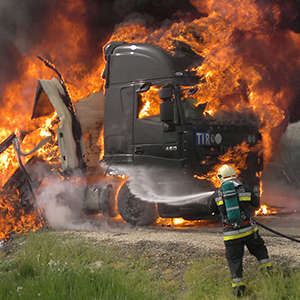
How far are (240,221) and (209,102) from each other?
411 cm

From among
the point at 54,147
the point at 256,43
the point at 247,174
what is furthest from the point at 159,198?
the point at 256,43

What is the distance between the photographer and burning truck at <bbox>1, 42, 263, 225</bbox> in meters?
8.27

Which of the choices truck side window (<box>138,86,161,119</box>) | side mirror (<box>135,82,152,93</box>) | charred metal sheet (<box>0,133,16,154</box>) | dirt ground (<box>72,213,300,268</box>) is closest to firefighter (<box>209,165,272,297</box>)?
dirt ground (<box>72,213,300,268</box>)

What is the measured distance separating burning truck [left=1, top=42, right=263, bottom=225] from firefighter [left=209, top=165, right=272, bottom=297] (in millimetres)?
3276

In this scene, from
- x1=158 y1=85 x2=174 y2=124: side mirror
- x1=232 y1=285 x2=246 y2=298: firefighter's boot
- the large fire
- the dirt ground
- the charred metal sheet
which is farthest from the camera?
the charred metal sheet

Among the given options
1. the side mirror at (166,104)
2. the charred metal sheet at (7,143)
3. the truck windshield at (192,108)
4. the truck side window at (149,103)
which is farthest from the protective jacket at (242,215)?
the charred metal sheet at (7,143)

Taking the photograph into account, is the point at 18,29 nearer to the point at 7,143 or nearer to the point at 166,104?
the point at 7,143

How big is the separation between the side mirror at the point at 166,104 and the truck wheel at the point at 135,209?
1.88 m

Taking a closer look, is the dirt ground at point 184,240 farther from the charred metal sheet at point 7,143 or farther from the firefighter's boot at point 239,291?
the charred metal sheet at point 7,143

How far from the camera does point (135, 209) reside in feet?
29.1

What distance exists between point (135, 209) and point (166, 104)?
2400mm

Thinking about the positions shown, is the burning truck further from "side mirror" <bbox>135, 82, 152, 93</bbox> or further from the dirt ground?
the dirt ground

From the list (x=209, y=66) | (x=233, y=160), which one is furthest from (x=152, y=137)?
(x=209, y=66)

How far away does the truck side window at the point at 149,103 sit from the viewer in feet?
28.0
